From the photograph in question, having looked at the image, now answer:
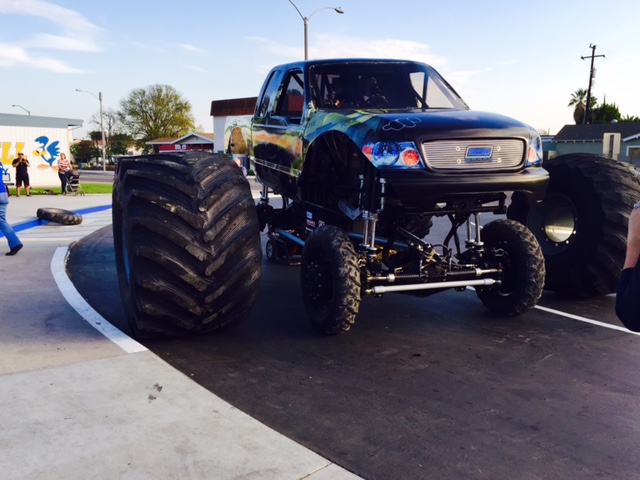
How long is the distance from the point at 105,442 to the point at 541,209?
226 inches

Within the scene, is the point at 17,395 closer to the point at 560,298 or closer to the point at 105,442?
the point at 105,442

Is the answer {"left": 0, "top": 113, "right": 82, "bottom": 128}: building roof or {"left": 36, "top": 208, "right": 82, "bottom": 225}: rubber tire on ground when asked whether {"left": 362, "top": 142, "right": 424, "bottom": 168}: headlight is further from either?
{"left": 0, "top": 113, "right": 82, "bottom": 128}: building roof

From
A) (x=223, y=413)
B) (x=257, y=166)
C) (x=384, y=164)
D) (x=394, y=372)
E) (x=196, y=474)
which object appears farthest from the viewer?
(x=257, y=166)

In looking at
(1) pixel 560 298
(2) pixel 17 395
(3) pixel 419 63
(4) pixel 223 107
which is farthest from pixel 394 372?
(4) pixel 223 107

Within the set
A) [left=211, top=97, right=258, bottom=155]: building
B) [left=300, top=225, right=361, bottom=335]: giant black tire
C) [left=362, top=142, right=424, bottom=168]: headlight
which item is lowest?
Result: [left=300, top=225, right=361, bottom=335]: giant black tire

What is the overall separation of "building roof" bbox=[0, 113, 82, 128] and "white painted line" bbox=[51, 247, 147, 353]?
88.5 feet

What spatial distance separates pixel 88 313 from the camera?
19.1ft

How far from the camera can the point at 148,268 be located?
4.66 metres

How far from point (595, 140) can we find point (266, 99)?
5717cm

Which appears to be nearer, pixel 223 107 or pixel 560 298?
pixel 560 298

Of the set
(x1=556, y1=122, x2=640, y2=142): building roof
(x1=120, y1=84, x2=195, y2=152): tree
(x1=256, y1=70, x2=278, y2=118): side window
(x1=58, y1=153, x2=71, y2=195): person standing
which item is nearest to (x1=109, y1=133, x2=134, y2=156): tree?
(x1=120, y1=84, x2=195, y2=152): tree

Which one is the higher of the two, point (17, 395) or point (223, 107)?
point (223, 107)

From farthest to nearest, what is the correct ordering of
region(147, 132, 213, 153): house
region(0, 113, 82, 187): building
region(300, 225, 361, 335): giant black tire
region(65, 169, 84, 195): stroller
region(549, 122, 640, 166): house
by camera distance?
region(147, 132, 213, 153): house, region(549, 122, 640, 166): house, region(0, 113, 82, 187): building, region(65, 169, 84, 195): stroller, region(300, 225, 361, 335): giant black tire

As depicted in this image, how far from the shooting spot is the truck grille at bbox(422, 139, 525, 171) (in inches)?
192
